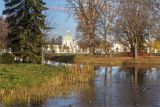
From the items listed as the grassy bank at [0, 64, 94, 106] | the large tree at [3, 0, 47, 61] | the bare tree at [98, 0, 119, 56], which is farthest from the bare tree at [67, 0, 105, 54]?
the grassy bank at [0, 64, 94, 106]

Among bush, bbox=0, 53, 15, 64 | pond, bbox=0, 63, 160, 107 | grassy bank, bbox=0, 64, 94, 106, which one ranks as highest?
bush, bbox=0, 53, 15, 64

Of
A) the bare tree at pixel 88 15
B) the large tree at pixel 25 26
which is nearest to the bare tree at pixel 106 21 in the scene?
the bare tree at pixel 88 15

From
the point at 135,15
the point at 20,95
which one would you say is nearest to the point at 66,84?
the point at 20,95

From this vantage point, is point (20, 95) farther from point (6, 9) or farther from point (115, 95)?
point (6, 9)

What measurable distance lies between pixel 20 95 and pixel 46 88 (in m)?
3.66

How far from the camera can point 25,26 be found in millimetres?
50500

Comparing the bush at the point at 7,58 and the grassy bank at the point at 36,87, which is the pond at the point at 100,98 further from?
the bush at the point at 7,58

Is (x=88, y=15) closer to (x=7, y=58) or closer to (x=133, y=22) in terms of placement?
(x=133, y=22)

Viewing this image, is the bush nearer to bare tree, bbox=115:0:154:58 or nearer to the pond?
the pond

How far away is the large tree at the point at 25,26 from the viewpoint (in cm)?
4984

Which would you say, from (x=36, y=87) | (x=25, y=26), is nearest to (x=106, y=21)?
(x=25, y=26)

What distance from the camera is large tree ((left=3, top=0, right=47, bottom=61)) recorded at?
164 ft

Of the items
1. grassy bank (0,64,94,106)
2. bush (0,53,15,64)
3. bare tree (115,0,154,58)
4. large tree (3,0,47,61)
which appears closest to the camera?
grassy bank (0,64,94,106)

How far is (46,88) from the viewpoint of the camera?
84.7 feet
